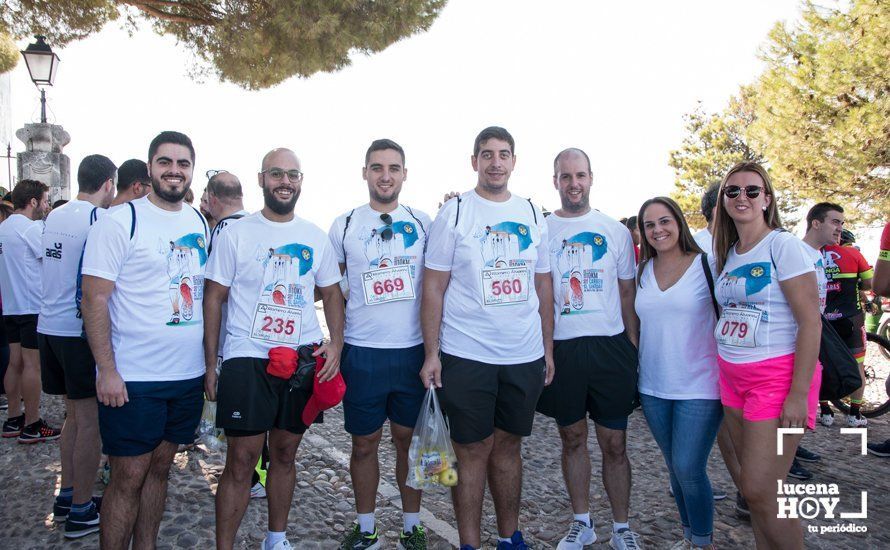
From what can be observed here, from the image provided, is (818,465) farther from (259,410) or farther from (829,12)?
(829,12)

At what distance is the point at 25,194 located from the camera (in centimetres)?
577

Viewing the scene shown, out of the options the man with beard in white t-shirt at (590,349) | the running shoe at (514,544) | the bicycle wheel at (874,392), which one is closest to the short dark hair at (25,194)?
the man with beard in white t-shirt at (590,349)

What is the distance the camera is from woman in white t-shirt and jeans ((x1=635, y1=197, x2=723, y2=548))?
10.2 feet

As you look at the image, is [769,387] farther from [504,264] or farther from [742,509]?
[742,509]

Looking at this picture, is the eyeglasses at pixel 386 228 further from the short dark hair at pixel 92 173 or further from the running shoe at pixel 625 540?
the running shoe at pixel 625 540

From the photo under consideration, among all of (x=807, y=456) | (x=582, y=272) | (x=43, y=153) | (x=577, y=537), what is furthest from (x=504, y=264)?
(x=43, y=153)

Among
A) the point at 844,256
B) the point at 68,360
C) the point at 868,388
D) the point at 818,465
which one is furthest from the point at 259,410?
the point at 868,388

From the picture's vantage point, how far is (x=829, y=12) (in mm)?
15297

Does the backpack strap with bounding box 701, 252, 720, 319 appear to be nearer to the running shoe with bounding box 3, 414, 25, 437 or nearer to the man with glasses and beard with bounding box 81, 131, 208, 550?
the man with glasses and beard with bounding box 81, 131, 208, 550

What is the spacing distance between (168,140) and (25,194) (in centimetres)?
383

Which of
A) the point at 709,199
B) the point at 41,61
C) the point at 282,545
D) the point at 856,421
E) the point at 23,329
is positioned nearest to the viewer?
the point at 282,545

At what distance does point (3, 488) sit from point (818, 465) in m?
6.68

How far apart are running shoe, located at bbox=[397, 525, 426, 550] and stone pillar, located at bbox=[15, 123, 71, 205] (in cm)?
1019

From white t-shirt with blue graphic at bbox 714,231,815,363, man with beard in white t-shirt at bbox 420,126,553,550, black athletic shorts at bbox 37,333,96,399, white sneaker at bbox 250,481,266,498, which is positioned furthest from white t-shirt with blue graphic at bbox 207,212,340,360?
white t-shirt with blue graphic at bbox 714,231,815,363
